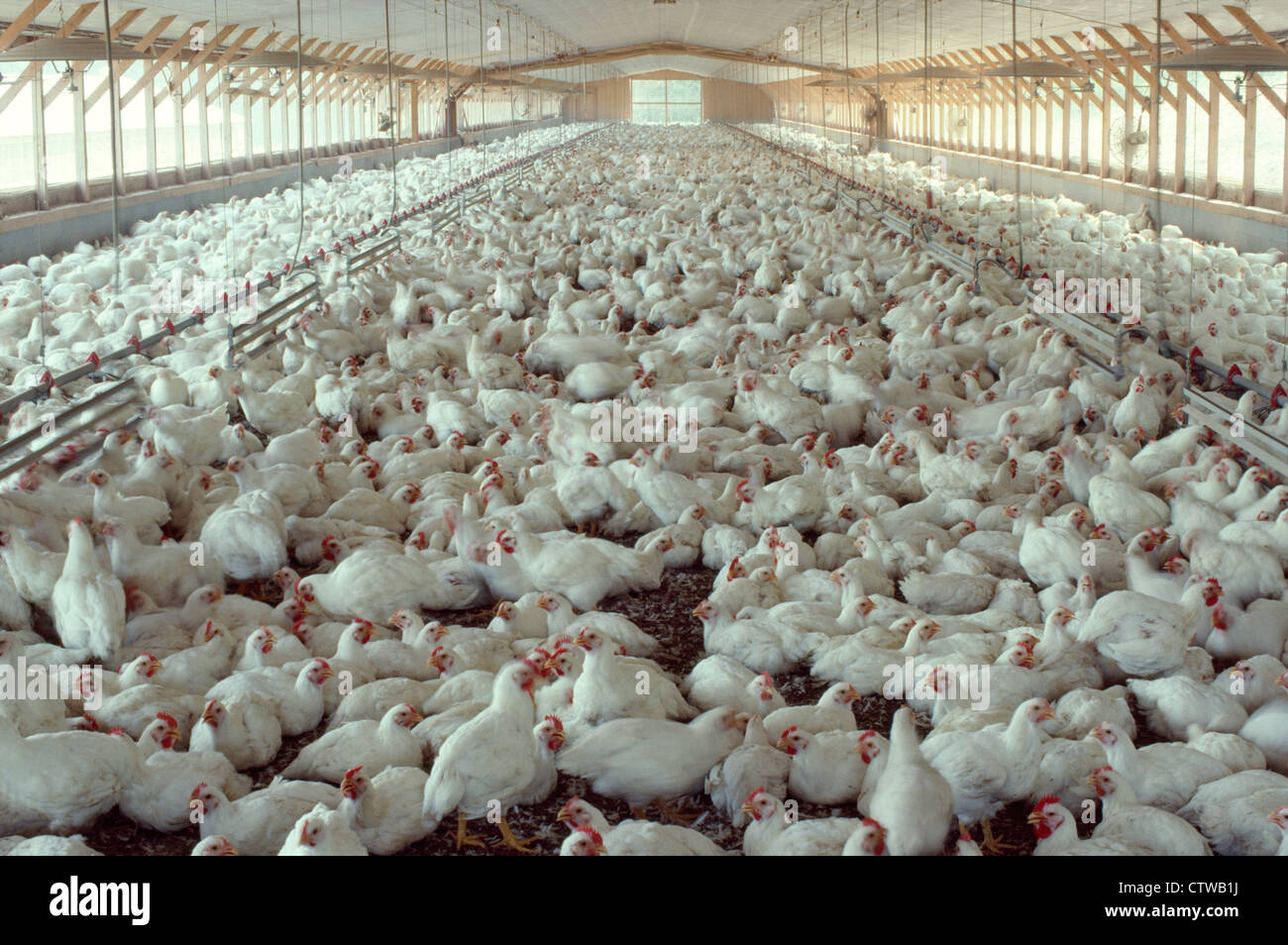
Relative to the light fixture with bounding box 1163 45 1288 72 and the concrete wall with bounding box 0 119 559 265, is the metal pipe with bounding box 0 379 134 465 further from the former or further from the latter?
the concrete wall with bounding box 0 119 559 265

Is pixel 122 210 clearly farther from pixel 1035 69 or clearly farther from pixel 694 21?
pixel 694 21

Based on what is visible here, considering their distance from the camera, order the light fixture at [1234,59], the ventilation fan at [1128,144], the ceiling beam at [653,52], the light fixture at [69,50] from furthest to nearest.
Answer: the ceiling beam at [653,52], the ventilation fan at [1128,144], the light fixture at [69,50], the light fixture at [1234,59]

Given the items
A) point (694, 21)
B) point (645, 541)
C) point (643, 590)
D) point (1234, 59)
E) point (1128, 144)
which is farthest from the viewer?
point (694, 21)

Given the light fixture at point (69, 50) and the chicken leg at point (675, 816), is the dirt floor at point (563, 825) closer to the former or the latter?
the chicken leg at point (675, 816)

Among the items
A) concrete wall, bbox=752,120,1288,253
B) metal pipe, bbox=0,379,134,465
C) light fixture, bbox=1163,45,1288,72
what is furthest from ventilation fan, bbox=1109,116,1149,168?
metal pipe, bbox=0,379,134,465

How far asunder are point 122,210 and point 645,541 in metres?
14.5

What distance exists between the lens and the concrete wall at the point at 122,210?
15.1 meters

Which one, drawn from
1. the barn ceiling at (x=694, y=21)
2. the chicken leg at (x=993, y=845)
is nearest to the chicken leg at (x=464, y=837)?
the chicken leg at (x=993, y=845)

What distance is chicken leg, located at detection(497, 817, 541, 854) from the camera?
3.83 meters

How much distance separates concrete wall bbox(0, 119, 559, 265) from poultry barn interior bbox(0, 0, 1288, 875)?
0.23m

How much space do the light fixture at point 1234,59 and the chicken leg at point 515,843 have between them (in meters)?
5.47

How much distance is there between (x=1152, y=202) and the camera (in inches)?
706

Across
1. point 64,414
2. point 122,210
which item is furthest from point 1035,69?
point 122,210

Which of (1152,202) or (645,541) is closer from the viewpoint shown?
(645,541)
